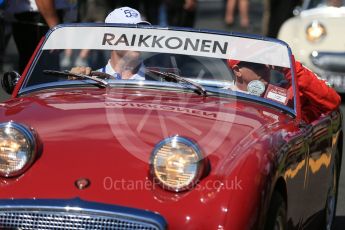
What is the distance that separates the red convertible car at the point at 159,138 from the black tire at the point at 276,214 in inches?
0.4

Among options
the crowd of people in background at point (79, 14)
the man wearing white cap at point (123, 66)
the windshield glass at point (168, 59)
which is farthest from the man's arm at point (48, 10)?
the man wearing white cap at point (123, 66)

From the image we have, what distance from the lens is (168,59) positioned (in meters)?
6.53

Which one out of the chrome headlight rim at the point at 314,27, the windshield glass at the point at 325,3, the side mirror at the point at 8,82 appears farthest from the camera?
the windshield glass at the point at 325,3

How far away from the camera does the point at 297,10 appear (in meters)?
14.7

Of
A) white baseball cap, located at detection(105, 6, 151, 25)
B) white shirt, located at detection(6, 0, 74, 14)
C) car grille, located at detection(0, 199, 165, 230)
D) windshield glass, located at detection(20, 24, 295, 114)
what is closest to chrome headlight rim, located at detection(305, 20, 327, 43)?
white shirt, located at detection(6, 0, 74, 14)

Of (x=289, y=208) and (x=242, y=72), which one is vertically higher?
(x=242, y=72)

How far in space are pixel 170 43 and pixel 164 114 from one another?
113cm

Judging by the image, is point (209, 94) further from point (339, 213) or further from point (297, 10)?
point (297, 10)

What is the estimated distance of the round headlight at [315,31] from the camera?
46.3 ft

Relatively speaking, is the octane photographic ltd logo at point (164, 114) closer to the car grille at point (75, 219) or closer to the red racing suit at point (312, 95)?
the car grille at point (75, 219)

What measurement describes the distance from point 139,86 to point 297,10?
8.75 meters

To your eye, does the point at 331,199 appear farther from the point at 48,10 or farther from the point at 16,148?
the point at 48,10

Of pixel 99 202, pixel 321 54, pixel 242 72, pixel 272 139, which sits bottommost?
pixel 99 202

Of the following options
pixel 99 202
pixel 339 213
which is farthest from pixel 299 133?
pixel 339 213
